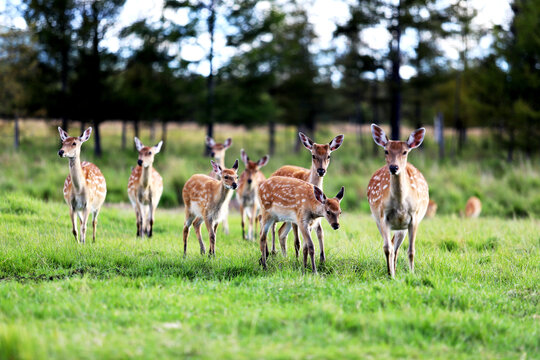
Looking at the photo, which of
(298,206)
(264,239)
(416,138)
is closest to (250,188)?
(264,239)

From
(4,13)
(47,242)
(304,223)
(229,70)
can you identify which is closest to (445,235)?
(304,223)

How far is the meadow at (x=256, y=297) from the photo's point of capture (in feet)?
14.9

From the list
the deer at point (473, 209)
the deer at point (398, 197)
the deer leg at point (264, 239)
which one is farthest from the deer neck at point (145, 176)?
the deer at point (473, 209)

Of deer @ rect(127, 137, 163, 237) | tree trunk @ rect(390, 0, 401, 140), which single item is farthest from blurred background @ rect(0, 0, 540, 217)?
deer @ rect(127, 137, 163, 237)

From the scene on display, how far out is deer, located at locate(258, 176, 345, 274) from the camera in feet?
23.3

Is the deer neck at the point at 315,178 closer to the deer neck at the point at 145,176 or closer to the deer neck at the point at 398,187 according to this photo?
the deer neck at the point at 398,187

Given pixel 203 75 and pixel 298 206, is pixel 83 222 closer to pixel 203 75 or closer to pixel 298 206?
pixel 298 206

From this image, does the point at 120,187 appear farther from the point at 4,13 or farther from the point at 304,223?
the point at 4,13

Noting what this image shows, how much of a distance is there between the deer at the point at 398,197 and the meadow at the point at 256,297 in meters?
0.46

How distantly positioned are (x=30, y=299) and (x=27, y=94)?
62.5 ft

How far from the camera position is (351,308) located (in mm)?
5551

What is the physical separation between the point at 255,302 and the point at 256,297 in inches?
8.0

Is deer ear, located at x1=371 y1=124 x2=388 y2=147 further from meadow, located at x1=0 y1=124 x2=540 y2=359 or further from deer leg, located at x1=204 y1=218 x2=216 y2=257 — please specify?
deer leg, located at x1=204 y1=218 x2=216 y2=257

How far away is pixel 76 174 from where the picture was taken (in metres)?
8.88
